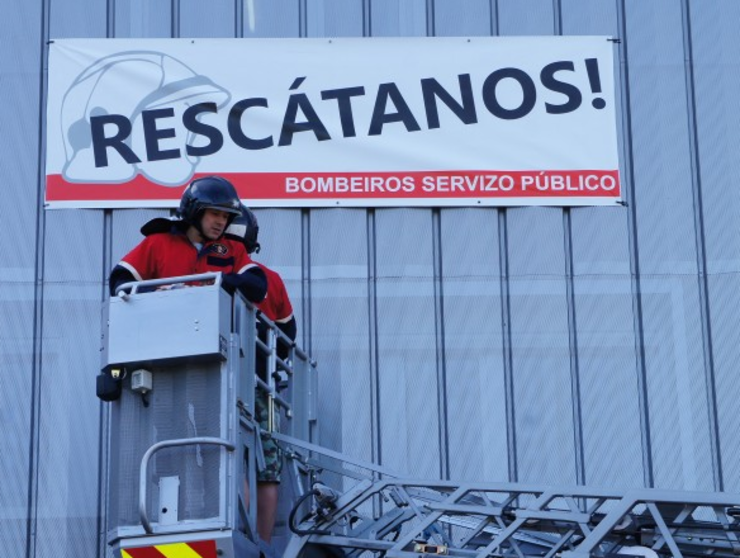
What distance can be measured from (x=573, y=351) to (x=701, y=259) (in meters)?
1.45

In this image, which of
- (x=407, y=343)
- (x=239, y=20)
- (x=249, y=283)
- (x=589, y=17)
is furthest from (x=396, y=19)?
(x=249, y=283)

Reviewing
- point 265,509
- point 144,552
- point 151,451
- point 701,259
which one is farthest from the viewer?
point 701,259

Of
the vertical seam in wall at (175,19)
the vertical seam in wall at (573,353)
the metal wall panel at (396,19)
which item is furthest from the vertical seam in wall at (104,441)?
the vertical seam in wall at (573,353)

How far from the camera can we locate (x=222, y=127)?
15.3 metres

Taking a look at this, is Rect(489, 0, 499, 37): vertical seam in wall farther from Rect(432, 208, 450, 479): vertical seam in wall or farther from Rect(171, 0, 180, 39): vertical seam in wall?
Rect(171, 0, 180, 39): vertical seam in wall

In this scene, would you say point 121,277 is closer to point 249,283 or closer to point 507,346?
point 249,283

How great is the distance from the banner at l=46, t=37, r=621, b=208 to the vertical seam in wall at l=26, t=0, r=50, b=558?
0.09 m

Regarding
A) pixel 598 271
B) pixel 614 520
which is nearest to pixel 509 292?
pixel 598 271

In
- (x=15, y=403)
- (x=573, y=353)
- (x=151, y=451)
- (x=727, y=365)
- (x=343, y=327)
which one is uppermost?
(x=343, y=327)

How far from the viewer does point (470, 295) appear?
14.8 metres

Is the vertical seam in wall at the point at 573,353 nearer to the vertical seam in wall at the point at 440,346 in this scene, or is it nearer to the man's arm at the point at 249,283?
the vertical seam in wall at the point at 440,346

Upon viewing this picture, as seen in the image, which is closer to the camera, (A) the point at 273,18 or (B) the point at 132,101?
(B) the point at 132,101

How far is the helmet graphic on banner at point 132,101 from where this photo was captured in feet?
49.7

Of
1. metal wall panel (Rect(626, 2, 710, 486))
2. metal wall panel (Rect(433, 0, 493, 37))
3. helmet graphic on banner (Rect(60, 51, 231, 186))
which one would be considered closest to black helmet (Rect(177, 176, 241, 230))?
helmet graphic on banner (Rect(60, 51, 231, 186))
